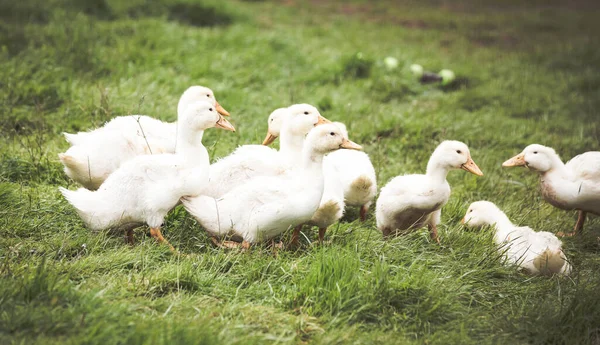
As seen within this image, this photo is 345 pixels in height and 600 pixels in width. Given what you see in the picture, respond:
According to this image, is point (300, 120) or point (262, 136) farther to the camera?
point (262, 136)

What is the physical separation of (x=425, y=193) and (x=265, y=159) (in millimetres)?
1217

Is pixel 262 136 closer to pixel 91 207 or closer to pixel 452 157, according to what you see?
pixel 452 157

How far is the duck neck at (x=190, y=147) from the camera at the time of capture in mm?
4004

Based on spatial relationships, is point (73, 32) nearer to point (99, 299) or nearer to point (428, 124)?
point (428, 124)

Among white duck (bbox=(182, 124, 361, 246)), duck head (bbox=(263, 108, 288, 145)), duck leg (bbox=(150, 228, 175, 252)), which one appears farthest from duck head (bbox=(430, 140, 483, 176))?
duck leg (bbox=(150, 228, 175, 252))

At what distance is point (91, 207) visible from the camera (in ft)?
12.5

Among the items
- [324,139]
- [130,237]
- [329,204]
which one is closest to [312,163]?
[324,139]

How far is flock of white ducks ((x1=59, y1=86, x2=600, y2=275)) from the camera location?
3832mm

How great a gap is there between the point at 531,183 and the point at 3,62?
610cm

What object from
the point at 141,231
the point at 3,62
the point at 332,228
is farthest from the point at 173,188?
the point at 3,62

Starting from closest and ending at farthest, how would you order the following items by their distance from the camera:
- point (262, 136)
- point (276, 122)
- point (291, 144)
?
1. point (291, 144)
2. point (276, 122)
3. point (262, 136)

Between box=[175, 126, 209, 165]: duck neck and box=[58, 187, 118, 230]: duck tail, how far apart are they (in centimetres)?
62

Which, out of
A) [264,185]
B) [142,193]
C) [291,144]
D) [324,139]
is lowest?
[142,193]

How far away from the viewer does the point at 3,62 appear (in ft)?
22.0
